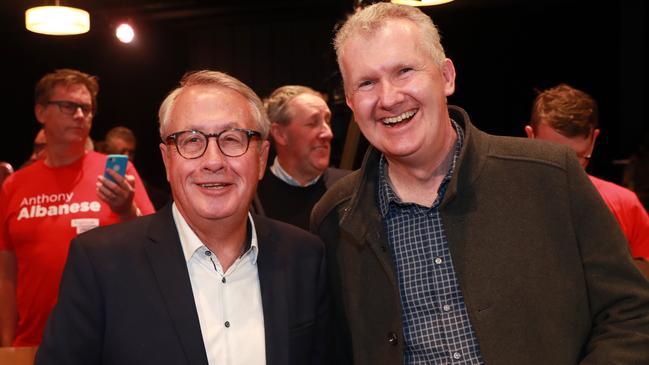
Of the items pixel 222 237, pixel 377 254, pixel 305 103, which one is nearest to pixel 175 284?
pixel 222 237

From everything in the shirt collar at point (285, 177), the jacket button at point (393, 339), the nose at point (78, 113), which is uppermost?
the nose at point (78, 113)

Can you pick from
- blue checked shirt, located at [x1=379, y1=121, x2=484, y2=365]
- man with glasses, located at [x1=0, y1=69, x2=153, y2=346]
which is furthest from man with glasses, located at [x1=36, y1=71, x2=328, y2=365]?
man with glasses, located at [x1=0, y1=69, x2=153, y2=346]

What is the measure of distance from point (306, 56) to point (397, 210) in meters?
8.03

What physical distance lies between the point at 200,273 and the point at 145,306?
0.61ft

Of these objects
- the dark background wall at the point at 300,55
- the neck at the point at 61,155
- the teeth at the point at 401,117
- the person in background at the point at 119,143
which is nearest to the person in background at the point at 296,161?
the neck at the point at 61,155

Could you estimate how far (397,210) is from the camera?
6.89 feet

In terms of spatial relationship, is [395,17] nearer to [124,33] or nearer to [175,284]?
[175,284]

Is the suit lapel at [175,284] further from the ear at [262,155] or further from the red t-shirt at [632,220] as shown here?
the red t-shirt at [632,220]

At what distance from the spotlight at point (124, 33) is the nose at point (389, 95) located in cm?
743

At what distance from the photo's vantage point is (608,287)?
6.14ft

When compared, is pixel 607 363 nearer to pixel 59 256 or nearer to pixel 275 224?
pixel 275 224

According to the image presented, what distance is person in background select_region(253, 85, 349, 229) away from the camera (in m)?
3.89

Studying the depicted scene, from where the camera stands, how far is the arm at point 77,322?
A: 1867 millimetres

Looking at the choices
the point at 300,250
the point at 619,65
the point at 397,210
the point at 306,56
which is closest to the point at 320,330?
the point at 300,250
